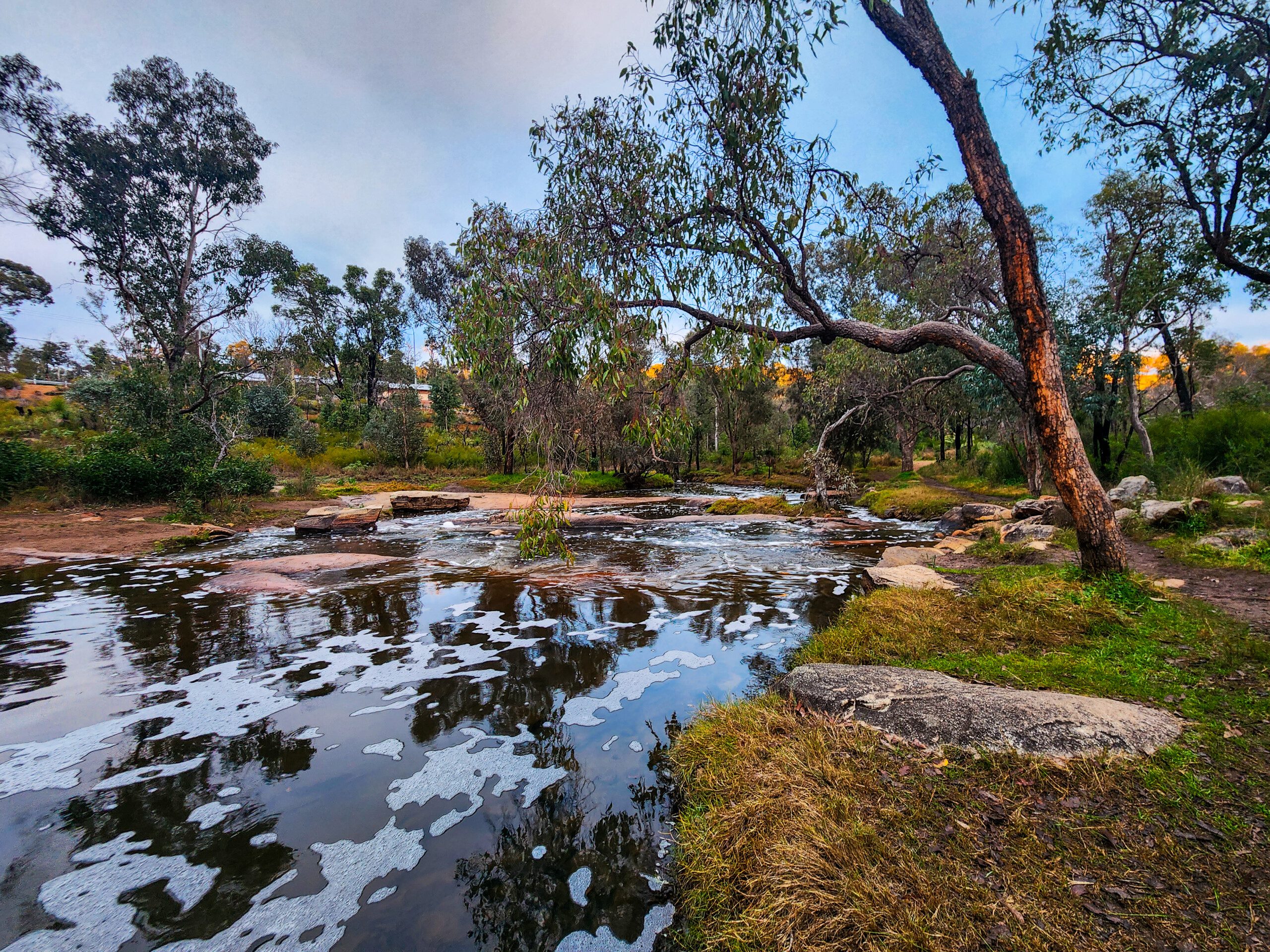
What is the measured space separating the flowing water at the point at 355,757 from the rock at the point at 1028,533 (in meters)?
3.48

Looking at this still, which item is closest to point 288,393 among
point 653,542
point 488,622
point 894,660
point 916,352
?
point 653,542

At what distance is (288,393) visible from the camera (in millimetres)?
35312

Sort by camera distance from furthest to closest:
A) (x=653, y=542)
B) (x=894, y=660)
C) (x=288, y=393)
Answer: (x=288, y=393) < (x=653, y=542) < (x=894, y=660)

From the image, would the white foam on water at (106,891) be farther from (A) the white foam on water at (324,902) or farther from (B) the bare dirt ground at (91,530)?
(B) the bare dirt ground at (91,530)

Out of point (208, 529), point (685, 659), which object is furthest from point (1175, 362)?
point (208, 529)

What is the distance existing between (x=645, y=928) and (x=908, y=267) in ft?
31.2

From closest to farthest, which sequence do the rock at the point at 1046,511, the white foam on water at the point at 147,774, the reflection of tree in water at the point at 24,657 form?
the white foam on water at the point at 147,774 → the reflection of tree in water at the point at 24,657 → the rock at the point at 1046,511

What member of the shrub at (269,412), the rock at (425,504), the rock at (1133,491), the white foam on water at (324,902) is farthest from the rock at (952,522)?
the shrub at (269,412)

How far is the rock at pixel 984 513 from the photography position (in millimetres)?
12105

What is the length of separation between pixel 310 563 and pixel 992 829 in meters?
11.5

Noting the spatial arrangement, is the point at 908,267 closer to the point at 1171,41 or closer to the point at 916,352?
the point at 1171,41

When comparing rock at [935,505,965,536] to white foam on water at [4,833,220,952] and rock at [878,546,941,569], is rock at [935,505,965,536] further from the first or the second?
white foam on water at [4,833,220,952]

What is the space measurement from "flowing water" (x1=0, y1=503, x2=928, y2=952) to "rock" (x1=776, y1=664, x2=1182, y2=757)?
4.59ft

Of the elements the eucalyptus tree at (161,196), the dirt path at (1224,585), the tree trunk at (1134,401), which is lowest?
the dirt path at (1224,585)
